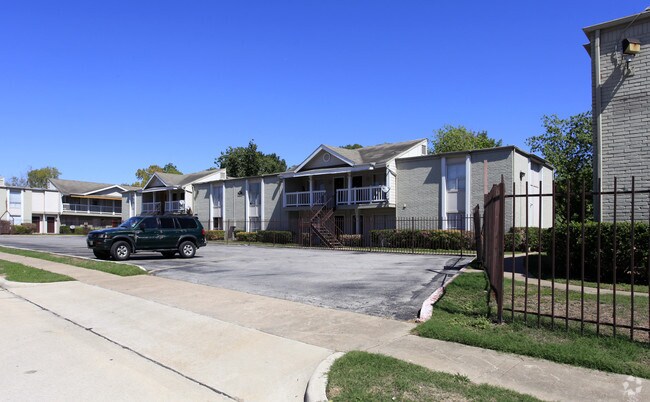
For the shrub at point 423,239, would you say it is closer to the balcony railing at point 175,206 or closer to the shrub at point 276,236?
the shrub at point 276,236

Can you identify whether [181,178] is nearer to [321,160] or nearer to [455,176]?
[321,160]

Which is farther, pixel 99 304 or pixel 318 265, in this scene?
pixel 318 265

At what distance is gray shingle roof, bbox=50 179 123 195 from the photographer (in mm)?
68500

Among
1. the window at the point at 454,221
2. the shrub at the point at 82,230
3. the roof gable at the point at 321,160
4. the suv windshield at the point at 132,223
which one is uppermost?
the roof gable at the point at 321,160

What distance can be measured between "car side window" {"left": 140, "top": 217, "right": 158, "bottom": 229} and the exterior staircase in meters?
13.4

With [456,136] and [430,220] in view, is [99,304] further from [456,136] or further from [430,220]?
[456,136]

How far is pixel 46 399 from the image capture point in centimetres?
465

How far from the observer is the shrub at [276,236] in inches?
1400

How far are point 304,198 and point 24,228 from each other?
4609 centimetres

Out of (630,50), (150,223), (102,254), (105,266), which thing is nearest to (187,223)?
(150,223)

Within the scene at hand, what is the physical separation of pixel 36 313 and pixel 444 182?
2405 centimetres

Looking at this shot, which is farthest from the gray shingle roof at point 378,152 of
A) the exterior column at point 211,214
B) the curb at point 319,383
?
the curb at point 319,383

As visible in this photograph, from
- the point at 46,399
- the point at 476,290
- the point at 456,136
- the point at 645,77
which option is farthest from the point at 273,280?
the point at 456,136

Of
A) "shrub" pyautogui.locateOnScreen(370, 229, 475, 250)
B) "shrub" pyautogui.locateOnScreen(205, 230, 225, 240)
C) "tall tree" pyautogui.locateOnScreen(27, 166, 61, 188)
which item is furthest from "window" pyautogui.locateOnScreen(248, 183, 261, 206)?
"tall tree" pyautogui.locateOnScreen(27, 166, 61, 188)
